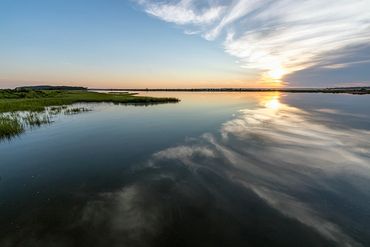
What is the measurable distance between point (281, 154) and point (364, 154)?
6702 millimetres

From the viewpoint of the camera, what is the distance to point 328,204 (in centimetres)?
1146

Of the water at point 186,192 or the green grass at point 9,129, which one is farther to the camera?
the green grass at point 9,129

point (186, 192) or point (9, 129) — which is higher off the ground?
point (186, 192)

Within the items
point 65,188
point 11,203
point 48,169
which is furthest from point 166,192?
point 48,169

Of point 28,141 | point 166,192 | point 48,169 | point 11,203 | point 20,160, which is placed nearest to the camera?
point 11,203

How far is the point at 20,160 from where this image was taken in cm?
1809

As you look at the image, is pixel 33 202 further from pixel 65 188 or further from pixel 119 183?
pixel 119 183

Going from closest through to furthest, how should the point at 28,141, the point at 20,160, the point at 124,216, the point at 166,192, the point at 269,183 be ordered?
the point at 124,216, the point at 166,192, the point at 269,183, the point at 20,160, the point at 28,141

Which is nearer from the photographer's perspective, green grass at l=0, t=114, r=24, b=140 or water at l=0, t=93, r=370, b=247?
water at l=0, t=93, r=370, b=247

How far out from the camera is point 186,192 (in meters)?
12.7

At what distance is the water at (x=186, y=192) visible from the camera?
914 cm

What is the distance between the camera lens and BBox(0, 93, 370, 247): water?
914 cm

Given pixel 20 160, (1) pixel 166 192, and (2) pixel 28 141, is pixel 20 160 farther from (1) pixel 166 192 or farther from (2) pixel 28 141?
(1) pixel 166 192

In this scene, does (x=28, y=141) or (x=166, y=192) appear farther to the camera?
(x=28, y=141)
